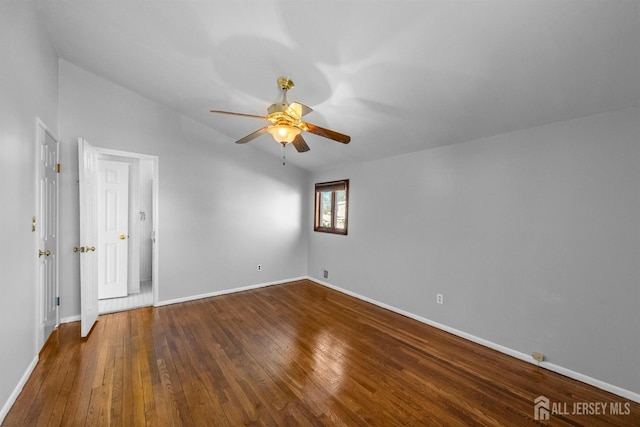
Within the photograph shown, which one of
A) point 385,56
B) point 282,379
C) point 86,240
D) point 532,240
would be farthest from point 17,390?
point 532,240

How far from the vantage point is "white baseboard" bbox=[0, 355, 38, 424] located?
67.8 inches

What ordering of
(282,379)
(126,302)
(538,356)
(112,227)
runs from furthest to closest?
(112,227) → (126,302) → (538,356) → (282,379)

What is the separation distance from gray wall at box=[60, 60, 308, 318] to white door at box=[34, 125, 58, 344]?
18 cm

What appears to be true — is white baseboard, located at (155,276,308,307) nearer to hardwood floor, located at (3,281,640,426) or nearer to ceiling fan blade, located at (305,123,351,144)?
hardwood floor, located at (3,281,640,426)

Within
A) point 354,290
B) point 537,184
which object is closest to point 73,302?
point 354,290

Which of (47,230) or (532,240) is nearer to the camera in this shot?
(532,240)

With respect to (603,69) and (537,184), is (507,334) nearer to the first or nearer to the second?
(537,184)

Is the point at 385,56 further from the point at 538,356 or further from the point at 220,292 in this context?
the point at 220,292

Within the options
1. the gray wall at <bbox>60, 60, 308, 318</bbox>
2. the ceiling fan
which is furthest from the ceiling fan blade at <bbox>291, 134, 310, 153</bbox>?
the gray wall at <bbox>60, 60, 308, 318</bbox>

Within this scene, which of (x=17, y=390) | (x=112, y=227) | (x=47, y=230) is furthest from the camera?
(x=112, y=227)

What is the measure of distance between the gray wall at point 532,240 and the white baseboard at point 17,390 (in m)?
3.67

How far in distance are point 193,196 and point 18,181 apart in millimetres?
2079

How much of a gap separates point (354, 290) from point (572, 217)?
2875mm

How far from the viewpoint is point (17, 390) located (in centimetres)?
191
